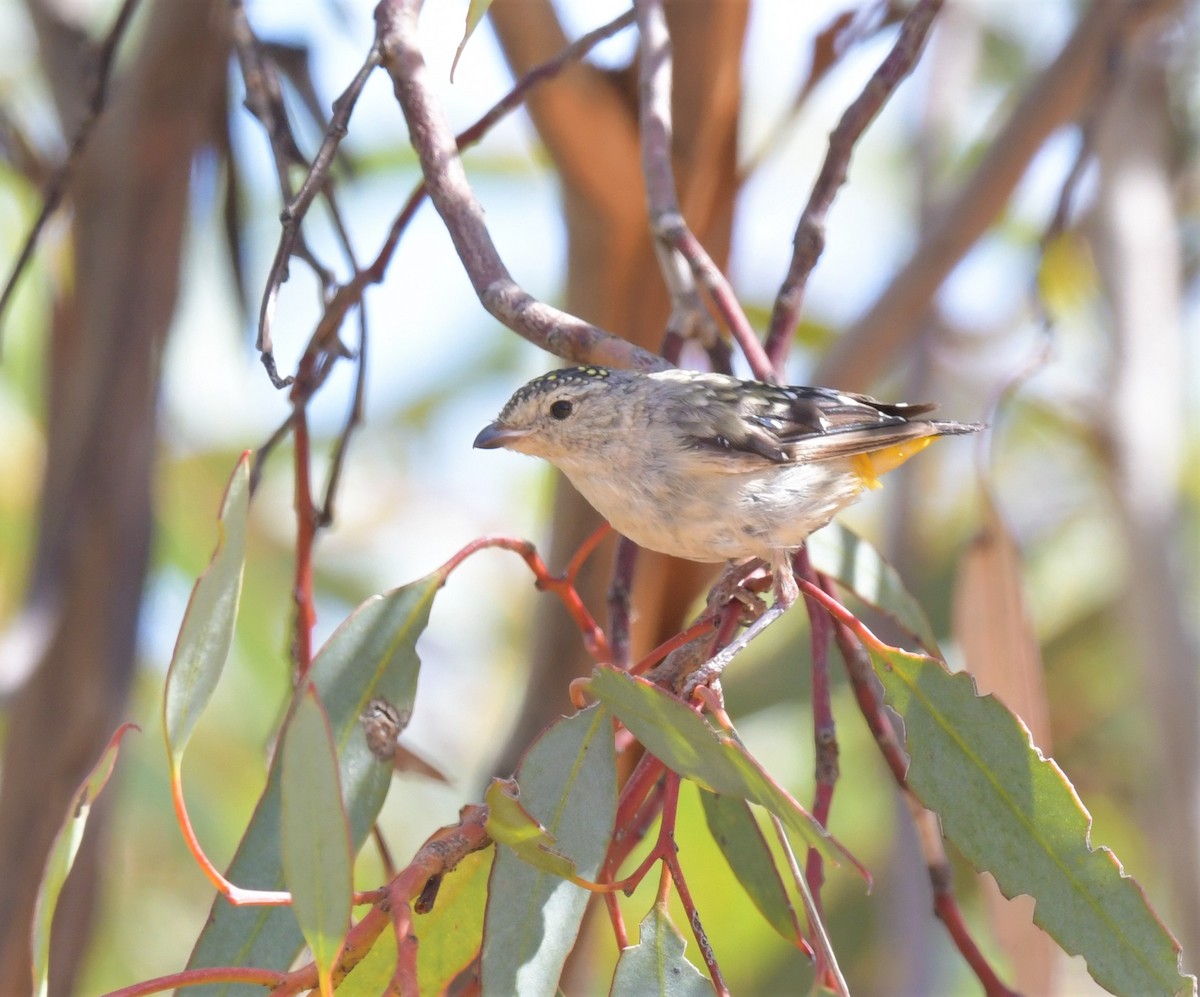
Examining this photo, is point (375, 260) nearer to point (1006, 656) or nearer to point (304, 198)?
point (304, 198)

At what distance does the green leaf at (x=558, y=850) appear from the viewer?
1088 millimetres

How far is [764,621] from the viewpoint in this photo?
1.38 meters

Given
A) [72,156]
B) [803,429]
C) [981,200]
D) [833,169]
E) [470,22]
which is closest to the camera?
[470,22]

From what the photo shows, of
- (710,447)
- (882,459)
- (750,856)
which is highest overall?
(882,459)

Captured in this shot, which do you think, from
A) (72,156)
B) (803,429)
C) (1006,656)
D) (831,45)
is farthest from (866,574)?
(72,156)

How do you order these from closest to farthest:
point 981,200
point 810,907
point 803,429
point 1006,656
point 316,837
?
point 316,837 → point 810,907 → point 803,429 → point 1006,656 → point 981,200

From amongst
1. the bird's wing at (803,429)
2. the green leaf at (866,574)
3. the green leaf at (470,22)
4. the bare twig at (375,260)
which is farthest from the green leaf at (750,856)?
the green leaf at (470,22)

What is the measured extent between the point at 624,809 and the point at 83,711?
1.46 meters

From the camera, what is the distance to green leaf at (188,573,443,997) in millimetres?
1252

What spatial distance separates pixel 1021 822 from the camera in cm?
121

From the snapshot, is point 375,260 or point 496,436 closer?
point 375,260

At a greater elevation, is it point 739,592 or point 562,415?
point 562,415

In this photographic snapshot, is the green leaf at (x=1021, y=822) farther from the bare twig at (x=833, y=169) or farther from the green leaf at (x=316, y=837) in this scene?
the green leaf at (x=316, y=837)

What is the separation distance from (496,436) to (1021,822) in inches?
37.3
